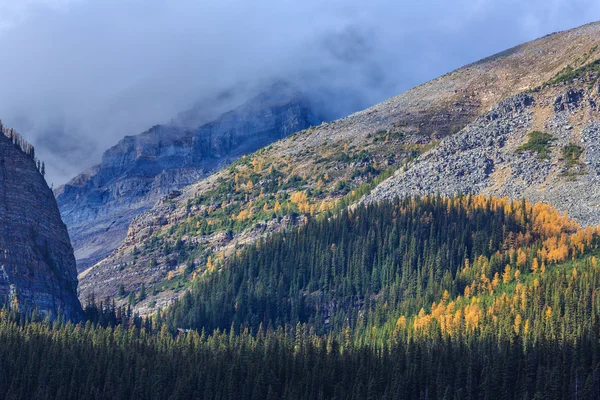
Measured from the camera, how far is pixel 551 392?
645 feet

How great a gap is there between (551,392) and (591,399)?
6.76 meters

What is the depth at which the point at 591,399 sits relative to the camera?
197 meters
